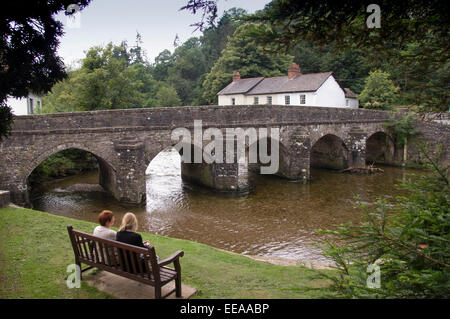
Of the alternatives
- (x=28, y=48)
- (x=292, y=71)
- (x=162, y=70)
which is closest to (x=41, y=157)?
(x=28, y=48)

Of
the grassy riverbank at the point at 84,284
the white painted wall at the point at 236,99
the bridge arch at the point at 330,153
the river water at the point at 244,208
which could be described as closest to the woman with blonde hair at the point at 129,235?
the grassy riverbank at the point at 84,284

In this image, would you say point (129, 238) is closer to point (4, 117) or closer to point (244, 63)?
point (4, 117)

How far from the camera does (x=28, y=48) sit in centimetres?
528

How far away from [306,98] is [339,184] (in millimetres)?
13761

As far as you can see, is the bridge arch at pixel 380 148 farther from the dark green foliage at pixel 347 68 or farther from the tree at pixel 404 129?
the dark green foliage at pixel 347 68

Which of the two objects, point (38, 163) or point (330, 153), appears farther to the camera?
point (330, 153)

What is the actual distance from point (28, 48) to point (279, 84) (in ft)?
97.0

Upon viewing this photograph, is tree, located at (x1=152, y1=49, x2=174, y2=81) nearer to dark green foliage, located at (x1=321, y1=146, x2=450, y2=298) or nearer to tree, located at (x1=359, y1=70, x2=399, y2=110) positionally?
tree, located at (x1=359, y1=70, x2=399, y2=110)

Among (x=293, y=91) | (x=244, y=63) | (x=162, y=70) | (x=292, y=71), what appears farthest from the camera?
(x=162, y=70)

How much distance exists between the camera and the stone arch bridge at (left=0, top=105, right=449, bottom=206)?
13.2 metres

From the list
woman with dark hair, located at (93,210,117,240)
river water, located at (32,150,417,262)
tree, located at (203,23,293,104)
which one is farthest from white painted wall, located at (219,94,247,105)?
woman with dark hair, located at (93,210,117,240)

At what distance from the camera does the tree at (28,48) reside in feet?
15.5

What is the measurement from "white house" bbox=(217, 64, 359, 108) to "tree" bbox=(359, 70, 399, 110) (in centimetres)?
294
